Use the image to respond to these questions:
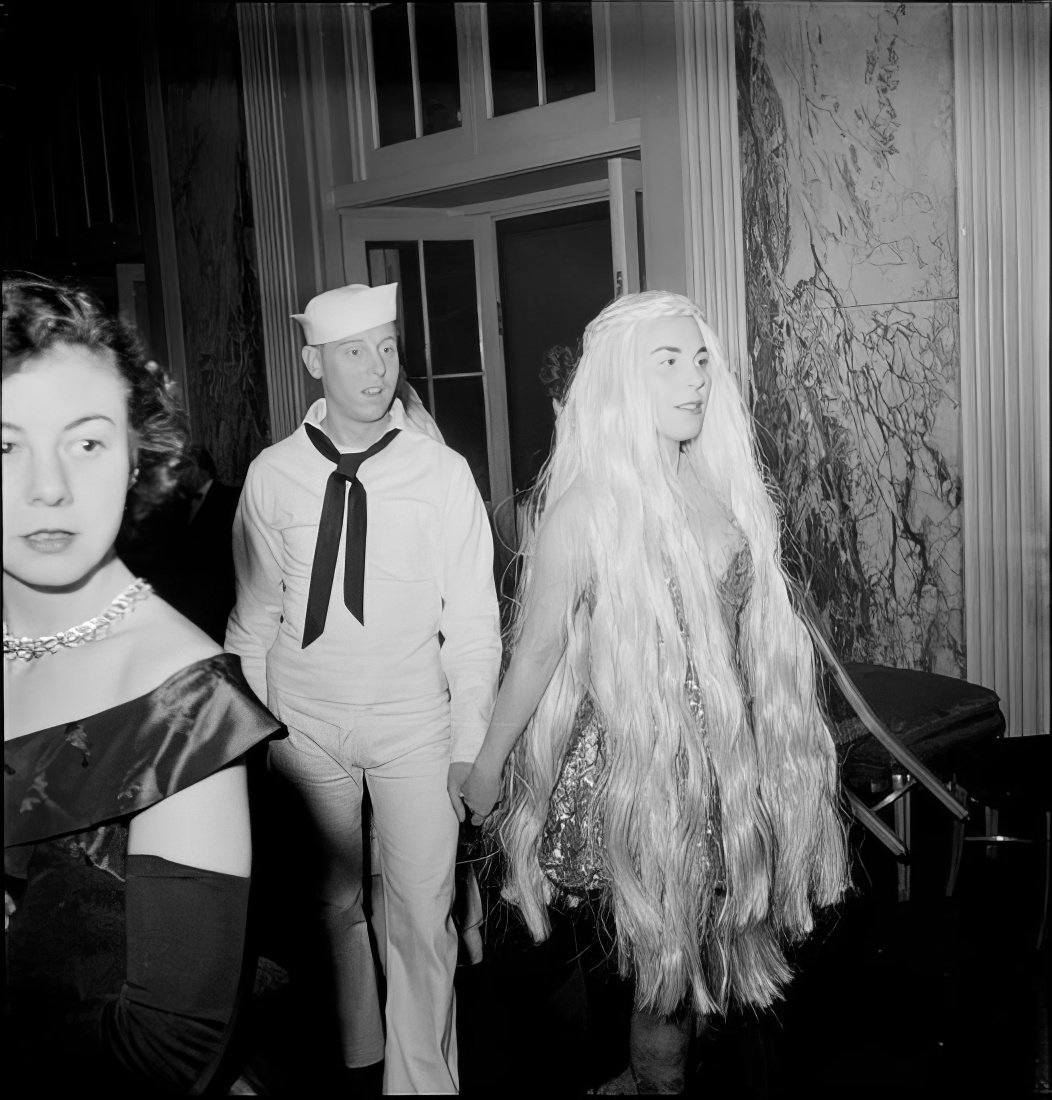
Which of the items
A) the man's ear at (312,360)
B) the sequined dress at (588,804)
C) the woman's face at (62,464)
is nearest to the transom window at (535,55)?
the man's ear at (312,360)

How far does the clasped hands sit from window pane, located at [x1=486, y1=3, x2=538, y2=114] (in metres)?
1.18

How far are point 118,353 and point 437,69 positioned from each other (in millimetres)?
974

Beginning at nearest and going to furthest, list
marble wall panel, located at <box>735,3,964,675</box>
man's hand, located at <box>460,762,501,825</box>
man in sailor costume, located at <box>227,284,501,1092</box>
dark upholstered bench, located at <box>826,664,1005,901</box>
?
man in sailor costume, located at <box>227,284,501,1092</box> < man's hand, located at <box>460,762,501,825</box> < dark upholstered bench, located at <box>826,664,1005,901</box> < marble wall panel, located at <box>735,3,964,675</box>

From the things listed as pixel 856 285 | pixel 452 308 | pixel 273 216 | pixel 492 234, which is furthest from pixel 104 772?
pixel 856 285

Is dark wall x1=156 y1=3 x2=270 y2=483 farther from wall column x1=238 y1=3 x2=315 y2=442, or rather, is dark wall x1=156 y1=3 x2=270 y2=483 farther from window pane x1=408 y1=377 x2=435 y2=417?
window pane x1=408 y1=377 x2=435 y2=417

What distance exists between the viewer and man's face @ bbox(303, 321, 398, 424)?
6.00 feet

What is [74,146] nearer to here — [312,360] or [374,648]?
[312,360]

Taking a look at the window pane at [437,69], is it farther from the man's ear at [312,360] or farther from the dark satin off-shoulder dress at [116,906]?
the dark satin off-shoulder dress at [116,906]

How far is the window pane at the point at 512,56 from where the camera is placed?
7.13 ft

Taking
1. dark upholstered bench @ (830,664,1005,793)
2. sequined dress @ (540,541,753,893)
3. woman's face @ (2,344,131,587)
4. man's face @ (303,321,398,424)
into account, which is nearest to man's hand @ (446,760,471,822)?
sequined dress @ (540,541,753,893)

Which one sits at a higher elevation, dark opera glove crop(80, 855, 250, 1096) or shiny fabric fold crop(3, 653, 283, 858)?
shiny fabric fold crop(3, 653, 283, 858)

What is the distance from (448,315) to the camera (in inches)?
77.8

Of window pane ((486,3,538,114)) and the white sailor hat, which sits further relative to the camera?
window pane ((486,3,538,114))

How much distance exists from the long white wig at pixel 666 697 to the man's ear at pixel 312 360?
1.34 feet
